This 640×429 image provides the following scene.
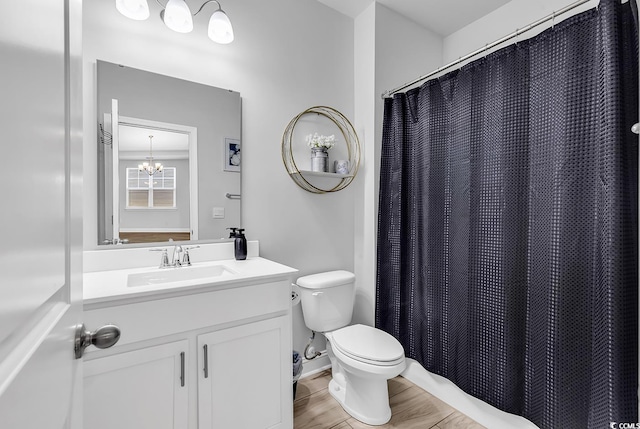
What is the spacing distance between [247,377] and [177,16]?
1798 millimetres

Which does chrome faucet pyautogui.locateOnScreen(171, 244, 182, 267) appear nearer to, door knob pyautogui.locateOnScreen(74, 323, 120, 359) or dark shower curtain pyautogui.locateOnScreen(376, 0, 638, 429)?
door knob pyautogui.locateOnScreen(74, 323, 120, 359)

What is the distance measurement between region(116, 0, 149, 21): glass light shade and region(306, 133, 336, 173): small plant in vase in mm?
1114

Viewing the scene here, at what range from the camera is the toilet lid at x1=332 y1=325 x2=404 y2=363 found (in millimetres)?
1603

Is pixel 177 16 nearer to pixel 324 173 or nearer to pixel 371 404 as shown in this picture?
pixel 324 173

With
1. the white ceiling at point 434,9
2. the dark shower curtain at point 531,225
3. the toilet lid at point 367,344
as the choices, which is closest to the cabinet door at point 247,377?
the toilet lid at point 367,344

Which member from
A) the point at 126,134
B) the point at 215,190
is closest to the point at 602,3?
the point at 215,190

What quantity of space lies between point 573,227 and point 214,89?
191cm

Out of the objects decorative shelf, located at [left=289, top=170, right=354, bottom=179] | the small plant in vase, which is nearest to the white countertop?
decorative shelf, located at [left=289, top=170, right=354, bottom=179]

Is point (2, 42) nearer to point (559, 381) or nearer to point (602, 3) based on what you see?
Answer: point (602, 3)

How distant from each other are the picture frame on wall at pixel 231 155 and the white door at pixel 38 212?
48.8 inches

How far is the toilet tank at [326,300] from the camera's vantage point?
1.94 m

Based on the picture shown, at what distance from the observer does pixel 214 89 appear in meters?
1.78

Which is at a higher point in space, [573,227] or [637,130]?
[637,130]

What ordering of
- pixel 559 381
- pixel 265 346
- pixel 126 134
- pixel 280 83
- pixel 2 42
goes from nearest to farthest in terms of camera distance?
pixel 2 42 → pixel 559 381 → pixel 265 346 → pixel 126 134 → pixel 280 83
